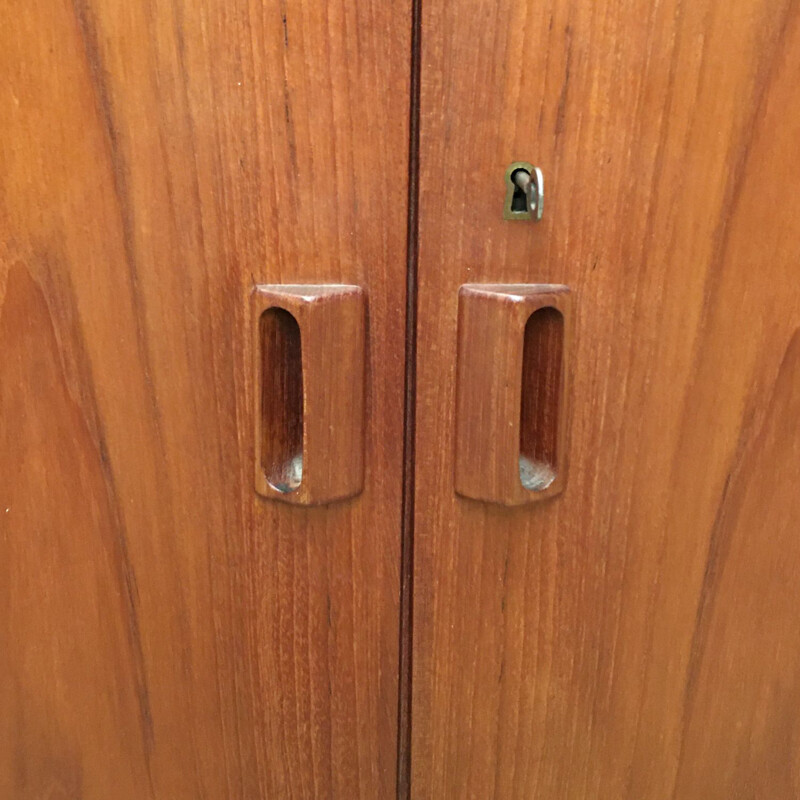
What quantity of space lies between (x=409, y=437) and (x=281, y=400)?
66 millimetres

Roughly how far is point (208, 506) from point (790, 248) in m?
0.31

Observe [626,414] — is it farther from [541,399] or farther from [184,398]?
[184,398]

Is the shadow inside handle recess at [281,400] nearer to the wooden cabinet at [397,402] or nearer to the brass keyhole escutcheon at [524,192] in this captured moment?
the wooden cabinet at [397,402]

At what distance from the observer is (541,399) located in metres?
0.34

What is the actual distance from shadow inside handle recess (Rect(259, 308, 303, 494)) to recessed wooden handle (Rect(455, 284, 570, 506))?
0.08 metres

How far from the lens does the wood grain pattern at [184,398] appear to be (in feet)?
0.99

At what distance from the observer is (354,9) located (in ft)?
0.97

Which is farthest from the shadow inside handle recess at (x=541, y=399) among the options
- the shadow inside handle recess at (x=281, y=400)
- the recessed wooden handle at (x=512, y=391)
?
the shadow inside handle recess at (x=281, y=400)

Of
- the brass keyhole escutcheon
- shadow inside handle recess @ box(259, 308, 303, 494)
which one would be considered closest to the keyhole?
the brass keyhole escutcheon

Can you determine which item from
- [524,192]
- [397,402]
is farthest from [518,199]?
[397,402]

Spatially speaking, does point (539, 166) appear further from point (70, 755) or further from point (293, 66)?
point (70, 755)

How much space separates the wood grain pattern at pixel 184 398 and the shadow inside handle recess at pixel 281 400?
12 mm

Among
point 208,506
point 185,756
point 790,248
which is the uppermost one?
point 790,248

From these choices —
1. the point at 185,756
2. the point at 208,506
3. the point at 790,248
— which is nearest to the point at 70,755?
the point at 185,756
